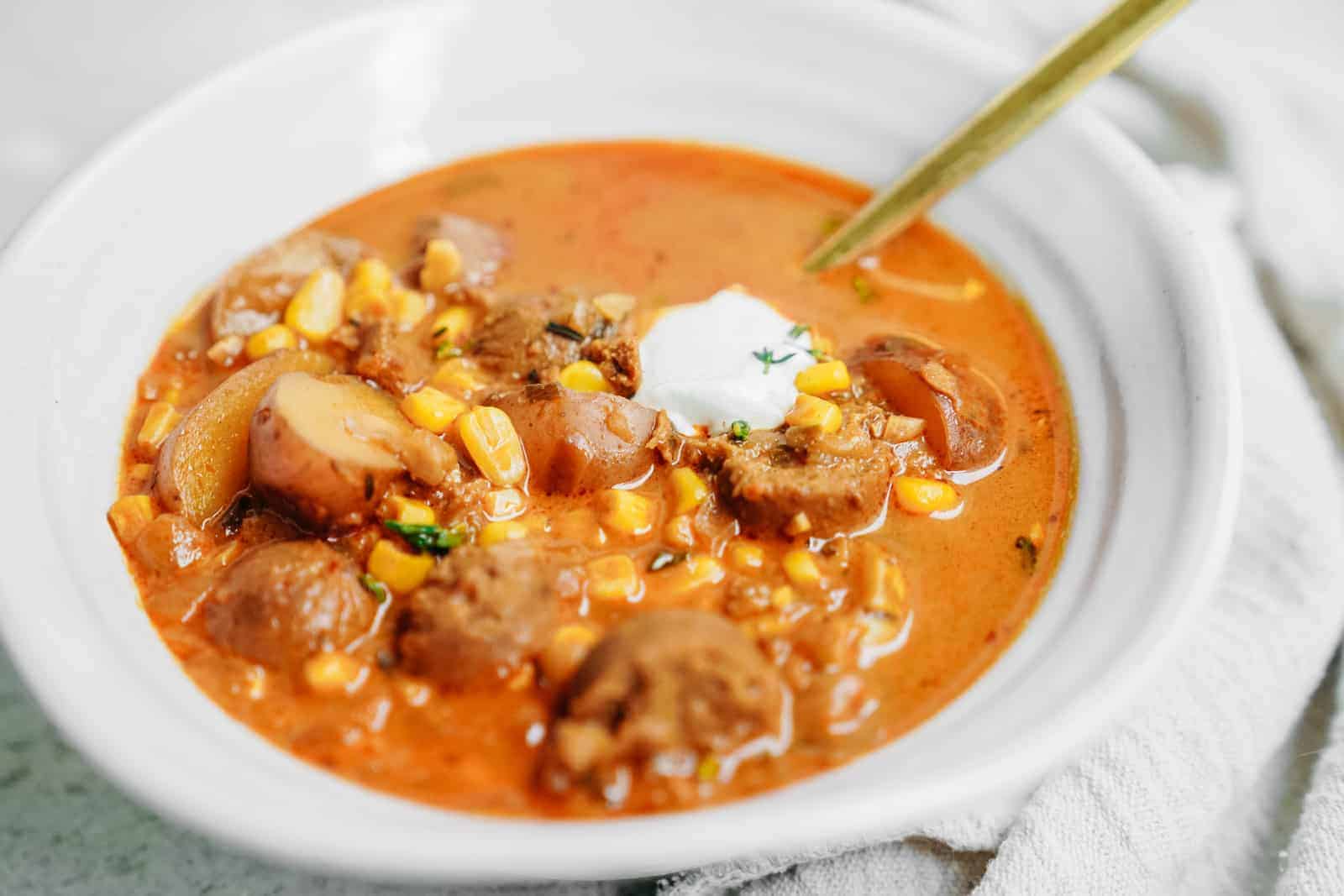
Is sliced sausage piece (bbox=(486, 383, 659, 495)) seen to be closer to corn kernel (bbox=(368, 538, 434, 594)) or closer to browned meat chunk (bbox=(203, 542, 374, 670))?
corn kernel (bbox=(368, 538, 434, 594))

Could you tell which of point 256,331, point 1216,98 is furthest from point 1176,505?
point 256,331

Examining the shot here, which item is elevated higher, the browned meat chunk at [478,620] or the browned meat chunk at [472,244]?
the browned meat chunk at [472,244]

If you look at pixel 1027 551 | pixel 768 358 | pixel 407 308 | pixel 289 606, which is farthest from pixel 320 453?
pixel 1027 551

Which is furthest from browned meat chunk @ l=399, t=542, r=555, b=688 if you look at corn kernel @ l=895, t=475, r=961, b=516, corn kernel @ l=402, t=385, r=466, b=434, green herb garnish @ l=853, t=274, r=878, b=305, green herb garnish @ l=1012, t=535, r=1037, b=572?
green herb garnish @ l=853, t=274, r=878, b=305

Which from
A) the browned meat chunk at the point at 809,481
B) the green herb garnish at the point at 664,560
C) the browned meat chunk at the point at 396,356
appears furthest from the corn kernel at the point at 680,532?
the browned meat chunk at the point at 396,356

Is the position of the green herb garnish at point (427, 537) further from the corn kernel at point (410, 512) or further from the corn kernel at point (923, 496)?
the corn kernel at point (923, 496)

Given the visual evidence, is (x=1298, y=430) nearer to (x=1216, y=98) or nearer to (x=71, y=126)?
(x=1216, y=98)
